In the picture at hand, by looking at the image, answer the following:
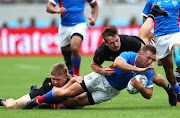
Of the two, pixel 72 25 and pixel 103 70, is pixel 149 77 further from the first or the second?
pixel 72 25

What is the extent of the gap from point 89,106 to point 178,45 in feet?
6.03

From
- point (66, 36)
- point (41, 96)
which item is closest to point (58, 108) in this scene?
point (41, 96)

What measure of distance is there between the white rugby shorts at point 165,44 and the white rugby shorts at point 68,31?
2721mm

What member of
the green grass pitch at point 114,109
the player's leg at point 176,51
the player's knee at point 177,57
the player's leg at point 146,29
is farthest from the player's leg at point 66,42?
the player's knee at point 177,57

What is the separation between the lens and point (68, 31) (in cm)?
1055

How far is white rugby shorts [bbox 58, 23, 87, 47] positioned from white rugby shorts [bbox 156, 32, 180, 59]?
272cm

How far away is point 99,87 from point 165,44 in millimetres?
1598

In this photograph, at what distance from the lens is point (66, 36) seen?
1060 cm

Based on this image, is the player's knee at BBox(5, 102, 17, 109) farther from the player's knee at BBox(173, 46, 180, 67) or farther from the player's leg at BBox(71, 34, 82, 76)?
the player's leg at BBox(71, 34, 82, 76)

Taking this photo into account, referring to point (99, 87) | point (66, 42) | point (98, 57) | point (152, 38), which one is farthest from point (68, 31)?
point (99, 87)

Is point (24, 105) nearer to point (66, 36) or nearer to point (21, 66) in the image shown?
point (66, 36)

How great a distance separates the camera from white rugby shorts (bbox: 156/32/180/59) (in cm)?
770

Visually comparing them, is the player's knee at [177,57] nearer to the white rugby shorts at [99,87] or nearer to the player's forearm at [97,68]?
the white rugby shorts at [99,87]

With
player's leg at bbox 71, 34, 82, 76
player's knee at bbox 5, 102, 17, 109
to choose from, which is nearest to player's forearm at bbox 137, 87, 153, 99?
player's knee at bbox 5, 102, 17, 109
